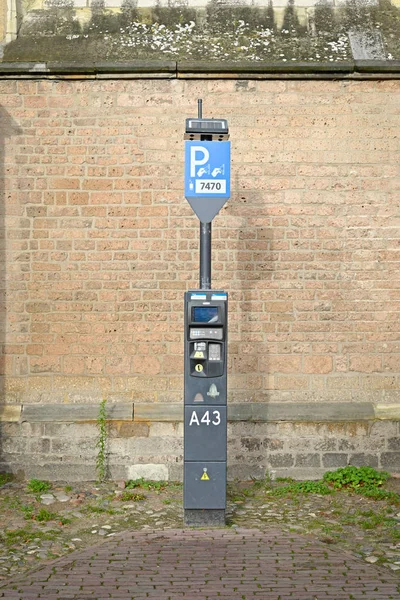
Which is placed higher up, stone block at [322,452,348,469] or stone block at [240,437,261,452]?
stone block at [240,437,261,452]

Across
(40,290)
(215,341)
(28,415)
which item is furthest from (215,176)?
(28,415)

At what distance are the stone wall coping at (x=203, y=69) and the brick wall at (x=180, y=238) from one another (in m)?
0.10

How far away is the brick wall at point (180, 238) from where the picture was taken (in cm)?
812

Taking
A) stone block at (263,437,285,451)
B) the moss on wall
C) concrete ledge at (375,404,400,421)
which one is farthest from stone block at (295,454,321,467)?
the moss on wall

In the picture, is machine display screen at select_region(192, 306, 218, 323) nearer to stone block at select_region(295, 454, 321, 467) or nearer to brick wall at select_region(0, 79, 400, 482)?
brick wall at select_region(0, 79, 400, 482)

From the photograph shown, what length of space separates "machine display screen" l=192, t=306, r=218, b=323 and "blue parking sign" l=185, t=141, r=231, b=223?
2.50ft

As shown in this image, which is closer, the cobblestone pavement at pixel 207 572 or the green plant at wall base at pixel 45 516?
the cobblestone pavement at pixel 207 572

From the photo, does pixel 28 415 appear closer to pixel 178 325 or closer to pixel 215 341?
pixel 178 325

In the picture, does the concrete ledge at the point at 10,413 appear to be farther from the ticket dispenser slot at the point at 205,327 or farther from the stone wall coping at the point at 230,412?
the ticket dispenser slot at the point at 205,327

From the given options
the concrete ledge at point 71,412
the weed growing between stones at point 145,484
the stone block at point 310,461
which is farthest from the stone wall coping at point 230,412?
the weed growing between stones at point 145,484

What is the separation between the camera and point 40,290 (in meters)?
8.16

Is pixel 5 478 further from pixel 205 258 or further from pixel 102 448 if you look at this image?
pixel 205 258

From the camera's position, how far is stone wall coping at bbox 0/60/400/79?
26.2ft

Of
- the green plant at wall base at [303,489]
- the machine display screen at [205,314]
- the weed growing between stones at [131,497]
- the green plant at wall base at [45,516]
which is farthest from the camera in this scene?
the green plant at wall base at [303,489]
